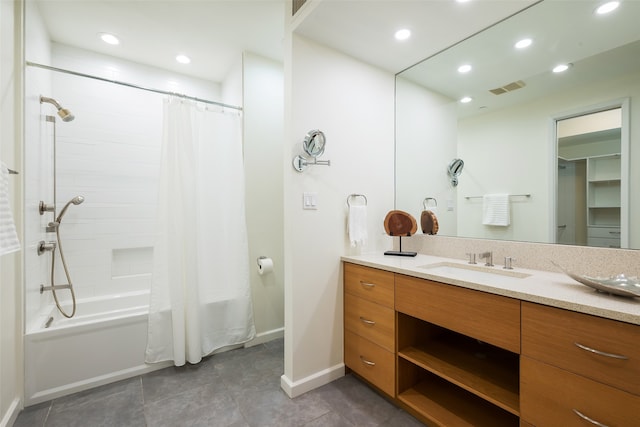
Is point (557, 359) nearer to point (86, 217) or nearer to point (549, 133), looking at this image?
point (549, 133)

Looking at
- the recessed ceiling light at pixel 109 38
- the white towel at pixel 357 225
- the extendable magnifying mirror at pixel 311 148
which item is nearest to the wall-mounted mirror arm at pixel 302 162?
the extendable magnifying mirror at pixel 311 148

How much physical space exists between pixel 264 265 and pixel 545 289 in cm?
196

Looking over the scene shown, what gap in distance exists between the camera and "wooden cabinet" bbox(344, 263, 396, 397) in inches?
64.6

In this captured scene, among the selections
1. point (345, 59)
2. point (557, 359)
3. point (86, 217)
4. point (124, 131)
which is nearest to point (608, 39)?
point (345, 59)

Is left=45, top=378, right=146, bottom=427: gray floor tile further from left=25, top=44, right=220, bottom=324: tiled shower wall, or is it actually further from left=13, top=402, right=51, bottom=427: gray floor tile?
left=25, top=44, right=220, bottom=324: tiled shower wall

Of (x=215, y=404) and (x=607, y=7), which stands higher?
(x=607, y=7)

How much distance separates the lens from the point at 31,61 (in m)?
1.83

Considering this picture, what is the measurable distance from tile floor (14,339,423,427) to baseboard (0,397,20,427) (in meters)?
0.04

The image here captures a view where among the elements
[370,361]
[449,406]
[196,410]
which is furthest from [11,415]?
[449,406]

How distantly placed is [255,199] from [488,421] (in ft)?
7.24

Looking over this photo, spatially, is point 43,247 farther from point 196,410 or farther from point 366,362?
point 366,362

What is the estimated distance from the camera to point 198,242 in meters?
2.23

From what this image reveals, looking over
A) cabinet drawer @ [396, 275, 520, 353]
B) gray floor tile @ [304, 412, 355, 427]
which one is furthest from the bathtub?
cabinet drawer @ [396, 275, 520, 353]

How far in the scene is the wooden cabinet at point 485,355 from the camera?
895 millimetres
